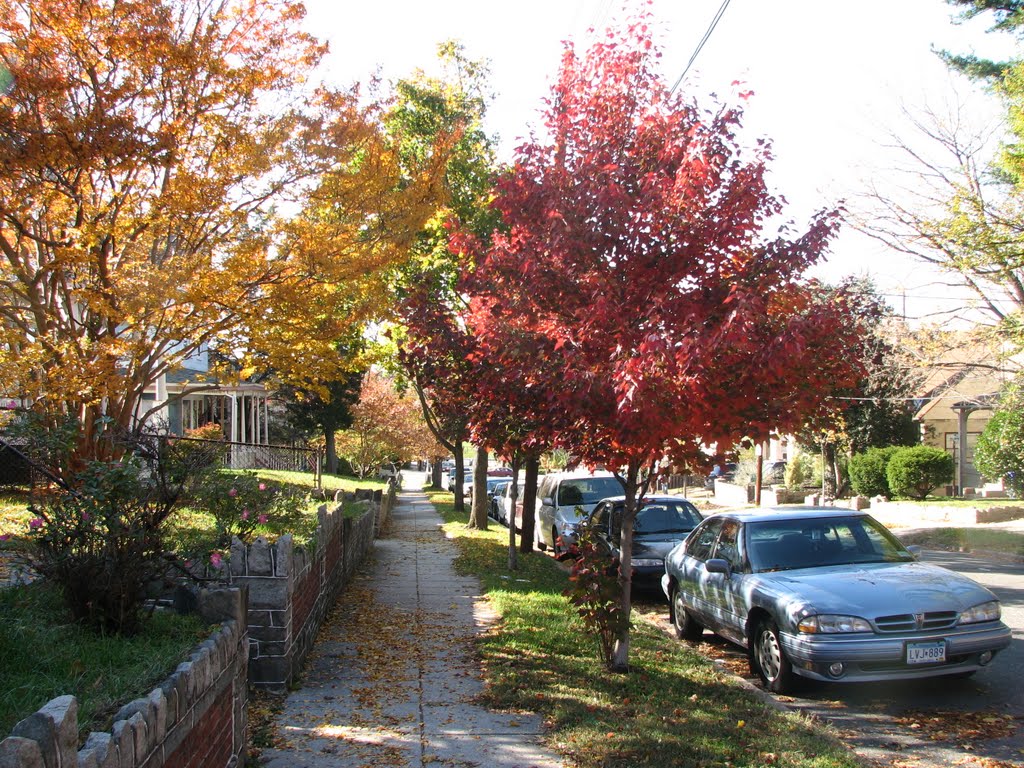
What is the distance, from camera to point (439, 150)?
11.8 m

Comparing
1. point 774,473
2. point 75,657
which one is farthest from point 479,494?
point 774,473

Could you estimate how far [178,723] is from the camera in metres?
3.96

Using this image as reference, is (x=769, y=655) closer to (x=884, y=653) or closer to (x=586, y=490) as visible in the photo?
(x=884, y=653)

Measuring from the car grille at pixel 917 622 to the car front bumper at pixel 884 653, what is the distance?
0.06 metres

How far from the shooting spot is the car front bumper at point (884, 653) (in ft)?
22.6

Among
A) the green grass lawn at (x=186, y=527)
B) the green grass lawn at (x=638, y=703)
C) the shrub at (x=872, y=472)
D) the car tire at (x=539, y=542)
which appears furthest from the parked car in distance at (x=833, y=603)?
the shrub at (x=872, y=472)

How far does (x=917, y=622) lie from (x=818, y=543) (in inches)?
64.5

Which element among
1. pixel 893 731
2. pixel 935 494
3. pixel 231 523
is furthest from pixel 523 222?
Result: pixel 935 494

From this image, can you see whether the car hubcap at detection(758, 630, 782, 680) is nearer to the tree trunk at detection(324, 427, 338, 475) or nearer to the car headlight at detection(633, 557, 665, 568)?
the car headlight at detection(633, 557, 665, 568)

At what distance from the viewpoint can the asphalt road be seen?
602 cm

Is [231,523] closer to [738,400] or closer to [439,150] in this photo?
[738,400]

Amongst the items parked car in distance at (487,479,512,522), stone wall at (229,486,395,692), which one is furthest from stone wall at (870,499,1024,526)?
stone wall at (229,486,395,692)

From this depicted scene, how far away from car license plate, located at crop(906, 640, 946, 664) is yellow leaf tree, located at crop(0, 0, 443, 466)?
707cm

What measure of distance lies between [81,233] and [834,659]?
829 cm
